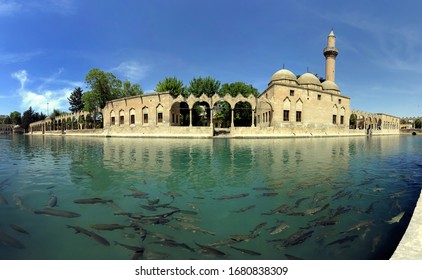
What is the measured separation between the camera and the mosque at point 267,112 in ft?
114

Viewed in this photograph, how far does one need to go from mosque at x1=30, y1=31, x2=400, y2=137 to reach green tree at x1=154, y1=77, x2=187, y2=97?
2.74 meters

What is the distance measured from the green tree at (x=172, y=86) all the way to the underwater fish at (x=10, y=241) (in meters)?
38.8

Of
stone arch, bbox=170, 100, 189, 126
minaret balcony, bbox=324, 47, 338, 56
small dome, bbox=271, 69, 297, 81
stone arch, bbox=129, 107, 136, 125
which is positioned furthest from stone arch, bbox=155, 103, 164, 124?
minaret balcony, bbox=324, 47, 338, 56

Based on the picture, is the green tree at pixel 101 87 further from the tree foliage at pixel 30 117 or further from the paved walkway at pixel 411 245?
the tree foliage at pixel 30 117

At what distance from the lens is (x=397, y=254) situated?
9.61ft

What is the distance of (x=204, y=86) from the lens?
142ft

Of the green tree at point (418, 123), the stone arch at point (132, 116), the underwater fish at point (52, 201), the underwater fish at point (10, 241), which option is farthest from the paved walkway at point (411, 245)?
the green tree at point (418, 123)

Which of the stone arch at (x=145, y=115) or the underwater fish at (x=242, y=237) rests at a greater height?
the stone arch at (x=145, y=115)

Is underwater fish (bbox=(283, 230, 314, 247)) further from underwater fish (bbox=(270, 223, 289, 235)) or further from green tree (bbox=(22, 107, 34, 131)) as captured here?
green tree (bbox=(22, 107, 34, 131))

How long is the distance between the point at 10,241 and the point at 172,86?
132 ft

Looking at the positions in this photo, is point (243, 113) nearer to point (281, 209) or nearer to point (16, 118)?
point (281, 209)
